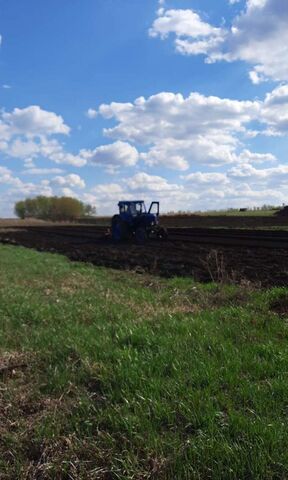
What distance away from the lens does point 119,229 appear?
33094 millimetres

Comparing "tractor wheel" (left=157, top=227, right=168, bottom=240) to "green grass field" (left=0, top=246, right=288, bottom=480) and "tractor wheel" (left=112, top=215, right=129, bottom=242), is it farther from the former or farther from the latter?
"green grass field" (left=0, top=246, right=288, bottom=480)

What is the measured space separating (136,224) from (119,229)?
1.10 metres

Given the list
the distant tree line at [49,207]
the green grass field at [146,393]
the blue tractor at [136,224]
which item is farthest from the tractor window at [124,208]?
the distant tree line at [49,207]

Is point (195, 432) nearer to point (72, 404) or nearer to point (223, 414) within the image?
point (223, 414)

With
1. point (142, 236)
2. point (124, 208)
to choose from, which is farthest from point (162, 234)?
point (124, 208)

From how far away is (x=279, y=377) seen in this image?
17.2ft

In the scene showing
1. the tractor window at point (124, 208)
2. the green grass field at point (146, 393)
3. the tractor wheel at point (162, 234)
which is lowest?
the green grass field at point (146, 393)

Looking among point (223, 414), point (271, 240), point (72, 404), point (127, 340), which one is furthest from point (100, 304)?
point (271, 240)

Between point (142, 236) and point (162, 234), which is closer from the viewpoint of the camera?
point (142, 236)

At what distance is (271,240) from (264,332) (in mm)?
22005

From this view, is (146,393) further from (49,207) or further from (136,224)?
(49,207)

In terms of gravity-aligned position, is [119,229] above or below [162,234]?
above

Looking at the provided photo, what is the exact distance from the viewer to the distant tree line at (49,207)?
465 ft

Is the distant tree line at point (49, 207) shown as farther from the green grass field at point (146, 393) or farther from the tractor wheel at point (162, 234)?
the green grass field at point (146, 393)
